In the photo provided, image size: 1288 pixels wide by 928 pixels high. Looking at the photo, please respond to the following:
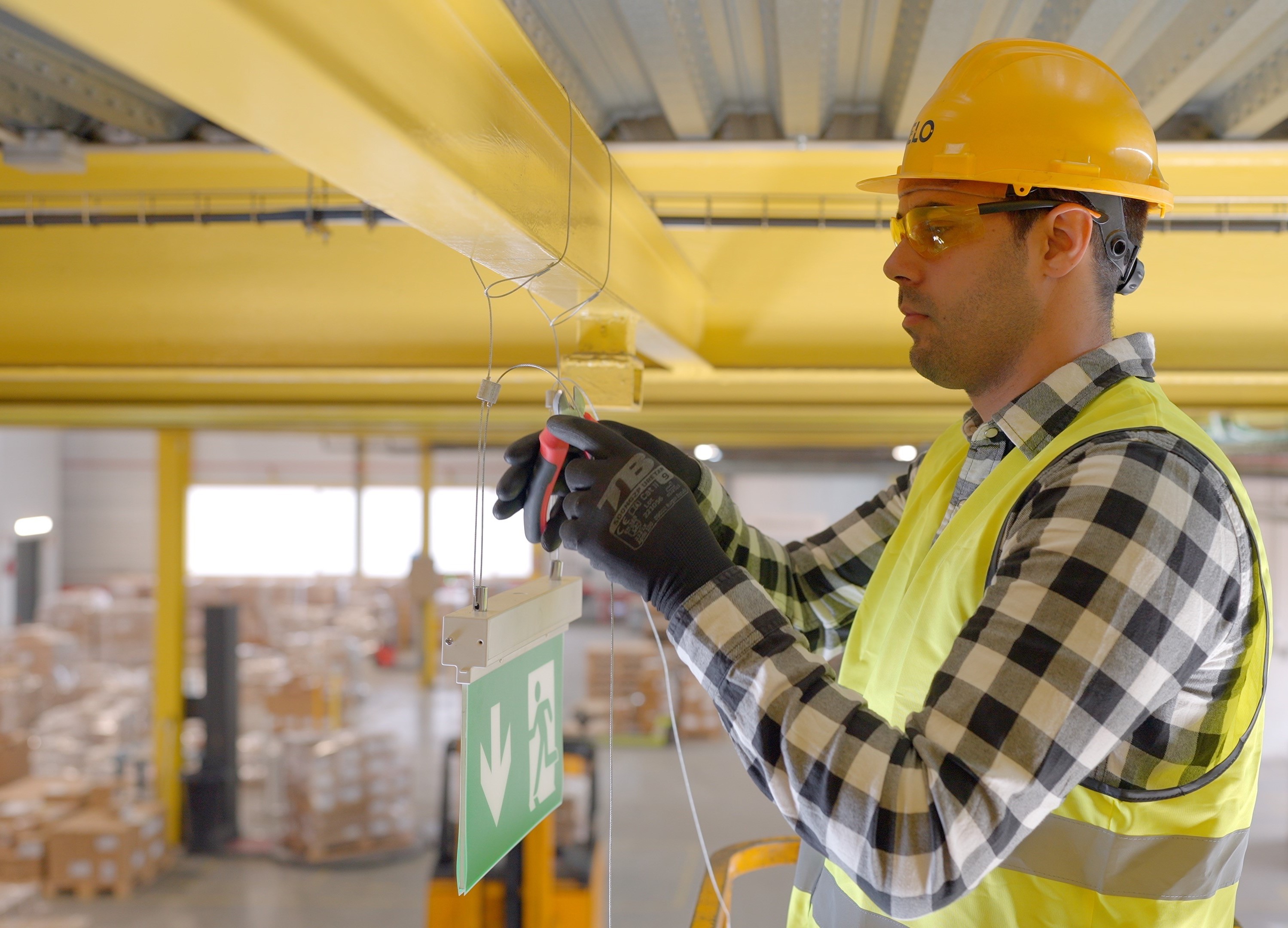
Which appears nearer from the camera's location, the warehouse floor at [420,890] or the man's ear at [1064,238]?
the man's ear at [1064,238]

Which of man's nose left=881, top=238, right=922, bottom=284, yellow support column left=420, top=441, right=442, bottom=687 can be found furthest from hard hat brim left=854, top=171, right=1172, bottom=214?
yellow support column left=420, top=441, right=442, bottom=687

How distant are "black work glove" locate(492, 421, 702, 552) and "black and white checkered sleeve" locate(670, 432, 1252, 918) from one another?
461mm

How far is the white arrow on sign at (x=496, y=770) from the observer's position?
1.26m

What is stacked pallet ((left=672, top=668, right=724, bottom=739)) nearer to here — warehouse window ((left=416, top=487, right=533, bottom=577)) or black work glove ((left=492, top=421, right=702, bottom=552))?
warehouse window ((left=416, top=487, right=533, bottom=577))

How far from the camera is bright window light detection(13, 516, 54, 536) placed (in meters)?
17.3

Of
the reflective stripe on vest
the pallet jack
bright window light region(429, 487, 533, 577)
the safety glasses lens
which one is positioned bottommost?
the pallet jack

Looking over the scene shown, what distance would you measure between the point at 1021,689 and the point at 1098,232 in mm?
700

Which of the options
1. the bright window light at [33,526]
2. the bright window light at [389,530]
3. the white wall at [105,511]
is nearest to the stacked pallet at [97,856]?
the bright window light at [389,530]

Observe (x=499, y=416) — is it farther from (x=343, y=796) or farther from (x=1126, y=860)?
(x=1126, y=860)

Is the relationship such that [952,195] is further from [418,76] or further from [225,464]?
[225,464]

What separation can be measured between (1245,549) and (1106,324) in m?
0.42

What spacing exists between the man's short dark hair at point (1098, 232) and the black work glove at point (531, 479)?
2.01ft

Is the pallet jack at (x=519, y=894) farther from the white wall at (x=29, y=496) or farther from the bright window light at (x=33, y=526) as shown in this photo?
the bright window light at (x=33, y=526)

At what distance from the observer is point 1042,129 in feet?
4.10
